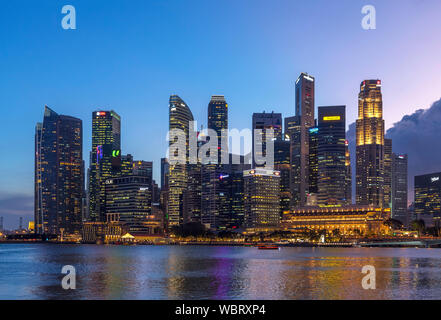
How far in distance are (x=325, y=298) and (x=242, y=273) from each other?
32.7 metres

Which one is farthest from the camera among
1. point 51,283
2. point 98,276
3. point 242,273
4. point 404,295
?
point 242,273

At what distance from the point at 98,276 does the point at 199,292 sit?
26.0 metres

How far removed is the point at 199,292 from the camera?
2387 inches

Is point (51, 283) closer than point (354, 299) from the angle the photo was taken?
No
